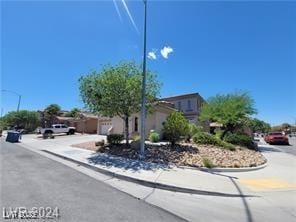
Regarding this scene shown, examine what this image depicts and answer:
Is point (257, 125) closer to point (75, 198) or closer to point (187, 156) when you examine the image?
point (187, 156)

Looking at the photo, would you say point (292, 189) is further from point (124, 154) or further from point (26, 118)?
point (26, 118)

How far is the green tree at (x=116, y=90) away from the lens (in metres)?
15.7

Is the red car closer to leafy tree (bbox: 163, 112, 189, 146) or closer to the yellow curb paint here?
leafy tree (bbox: 163, 112, 189, 146)

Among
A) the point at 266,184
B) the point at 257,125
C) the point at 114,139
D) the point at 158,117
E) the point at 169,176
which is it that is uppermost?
the point at 257,125

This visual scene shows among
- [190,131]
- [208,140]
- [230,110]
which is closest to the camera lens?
[208,140]

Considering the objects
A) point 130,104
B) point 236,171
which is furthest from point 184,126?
point 236,171

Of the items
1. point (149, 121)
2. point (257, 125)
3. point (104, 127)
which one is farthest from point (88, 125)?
point (257, 125)

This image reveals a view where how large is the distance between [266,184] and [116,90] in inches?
368

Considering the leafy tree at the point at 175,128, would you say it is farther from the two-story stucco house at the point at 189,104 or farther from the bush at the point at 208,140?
the two-story stucco house at the point at 189,104

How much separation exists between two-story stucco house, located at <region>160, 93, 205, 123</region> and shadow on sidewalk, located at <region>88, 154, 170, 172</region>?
25.6 m

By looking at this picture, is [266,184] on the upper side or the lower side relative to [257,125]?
lower

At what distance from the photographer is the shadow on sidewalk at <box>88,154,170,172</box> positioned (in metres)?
11.5

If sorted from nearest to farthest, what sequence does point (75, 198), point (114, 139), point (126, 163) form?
1. point (75, 198)
2. point (126, 163)
3. point (114, 139)

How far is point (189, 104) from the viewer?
130ft
